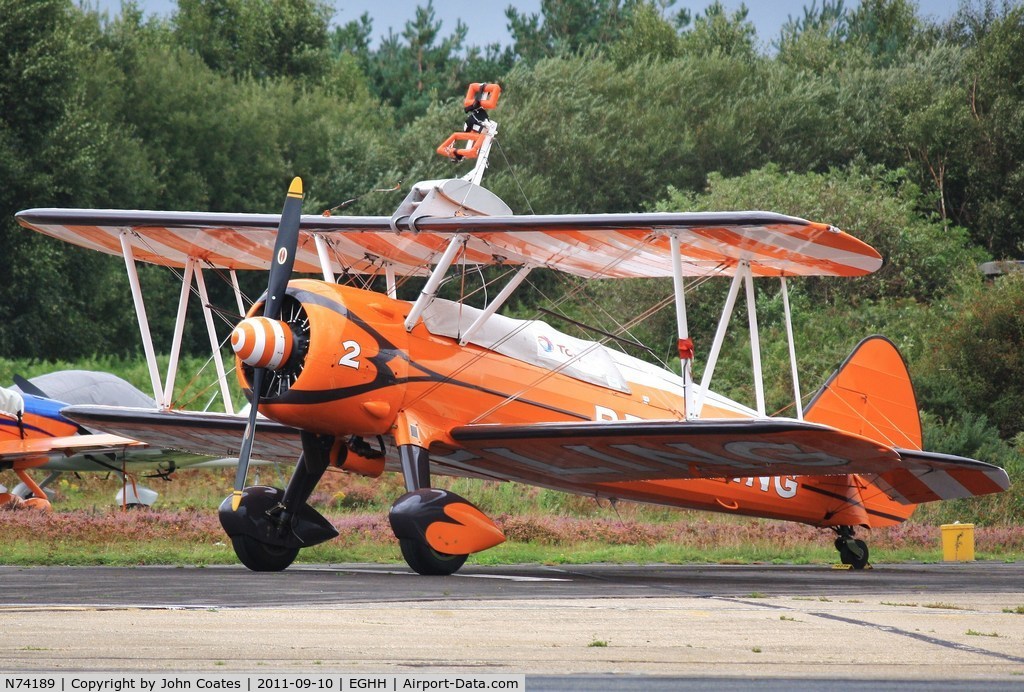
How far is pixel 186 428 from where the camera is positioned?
48.0ft

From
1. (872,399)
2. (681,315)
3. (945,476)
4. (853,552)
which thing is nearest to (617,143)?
(872,399)

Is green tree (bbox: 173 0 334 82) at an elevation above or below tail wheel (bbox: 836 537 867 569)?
above

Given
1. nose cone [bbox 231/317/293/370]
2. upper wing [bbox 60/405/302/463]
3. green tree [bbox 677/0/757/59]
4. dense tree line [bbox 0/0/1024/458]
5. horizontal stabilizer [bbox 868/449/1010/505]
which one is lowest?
horizontal stabilizer [bbox 868/449/1010/505]

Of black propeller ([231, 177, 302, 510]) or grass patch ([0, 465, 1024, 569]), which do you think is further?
grass patch ([0, 465, 1024, 569])

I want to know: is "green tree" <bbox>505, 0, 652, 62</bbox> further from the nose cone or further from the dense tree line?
the nose cone

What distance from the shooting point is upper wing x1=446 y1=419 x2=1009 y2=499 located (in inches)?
478

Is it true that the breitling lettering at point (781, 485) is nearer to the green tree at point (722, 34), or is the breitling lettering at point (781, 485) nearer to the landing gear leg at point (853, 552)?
the landing gear leg at point (853, 552)

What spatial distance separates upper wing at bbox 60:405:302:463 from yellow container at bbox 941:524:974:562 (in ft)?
27.1

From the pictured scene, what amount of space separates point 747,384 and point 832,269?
16070mm

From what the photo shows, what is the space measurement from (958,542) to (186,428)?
9673 mm

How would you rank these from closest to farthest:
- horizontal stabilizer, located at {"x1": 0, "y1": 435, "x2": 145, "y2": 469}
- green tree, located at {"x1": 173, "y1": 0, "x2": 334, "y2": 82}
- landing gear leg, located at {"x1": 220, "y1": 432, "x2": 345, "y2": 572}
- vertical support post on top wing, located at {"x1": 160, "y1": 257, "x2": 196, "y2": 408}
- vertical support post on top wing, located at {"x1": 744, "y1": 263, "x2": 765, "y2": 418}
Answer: landing gear leg, located at {"x1": 220, "y1": 432, "x2": 345, "y2": 572}
vertical support post on top wing, located at {"x1": 744, "y1": 263, "x2": 765, "y2": 418}
vertical support post on top wing, located at {"x1": 160, "y1": 257, "x2": 196, "y2": 408}
horizontal stabilizer, located at {"x1": 0, "y1": 435, "x2": 145, "y2": 469}
green tree, located at {"x1": 173, "y1": 0, "x2": 334, "y2": 82}

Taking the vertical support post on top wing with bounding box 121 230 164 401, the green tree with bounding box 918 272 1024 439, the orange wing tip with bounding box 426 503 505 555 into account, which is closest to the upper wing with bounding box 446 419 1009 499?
the orange wing tip with bounding box 426 503 505 555

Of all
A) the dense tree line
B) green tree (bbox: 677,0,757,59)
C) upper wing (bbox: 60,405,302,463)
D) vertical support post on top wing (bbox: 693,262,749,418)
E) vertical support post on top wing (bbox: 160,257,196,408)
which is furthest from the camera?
green tree (bbox: 677,0,757,59)

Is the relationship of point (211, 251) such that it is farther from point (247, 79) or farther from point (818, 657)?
point (247, 79)
